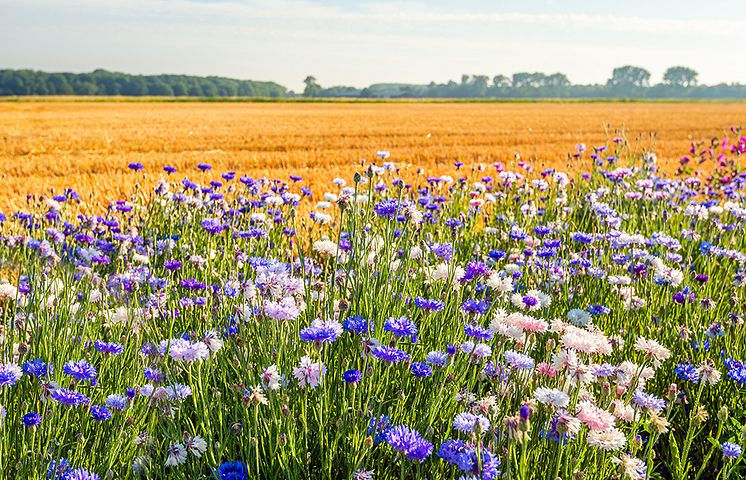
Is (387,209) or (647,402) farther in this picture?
(387,209)

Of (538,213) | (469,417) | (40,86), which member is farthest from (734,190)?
(40,86)

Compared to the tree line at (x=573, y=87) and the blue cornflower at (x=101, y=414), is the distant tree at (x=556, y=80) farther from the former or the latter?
the blue cornflower at (x=101, y=414)

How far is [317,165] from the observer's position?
14.0 meters

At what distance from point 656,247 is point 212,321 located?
3284 mm

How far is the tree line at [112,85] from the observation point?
126375 millimetres

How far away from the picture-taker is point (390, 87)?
16788cm

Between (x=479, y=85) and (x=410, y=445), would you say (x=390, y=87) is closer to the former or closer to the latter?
(x=479, y=85)

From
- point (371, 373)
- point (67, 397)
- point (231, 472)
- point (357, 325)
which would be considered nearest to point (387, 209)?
point (357, 325)

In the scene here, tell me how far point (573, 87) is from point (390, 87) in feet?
164

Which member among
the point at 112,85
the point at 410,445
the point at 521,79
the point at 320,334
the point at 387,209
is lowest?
the point at 410,445

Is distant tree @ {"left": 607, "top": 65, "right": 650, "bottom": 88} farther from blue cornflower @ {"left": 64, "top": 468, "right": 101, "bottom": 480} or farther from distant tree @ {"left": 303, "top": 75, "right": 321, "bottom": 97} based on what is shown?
blue cornflower @ {"left": 64, "top": 468, "right": 101, "bottom": 480}

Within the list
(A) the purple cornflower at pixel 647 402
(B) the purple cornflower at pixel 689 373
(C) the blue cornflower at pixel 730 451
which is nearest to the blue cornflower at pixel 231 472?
(A) the purple cornflower at pixel 647 402

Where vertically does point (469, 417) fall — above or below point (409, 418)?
above

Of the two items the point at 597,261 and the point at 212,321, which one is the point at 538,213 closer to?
the point at 597,261
